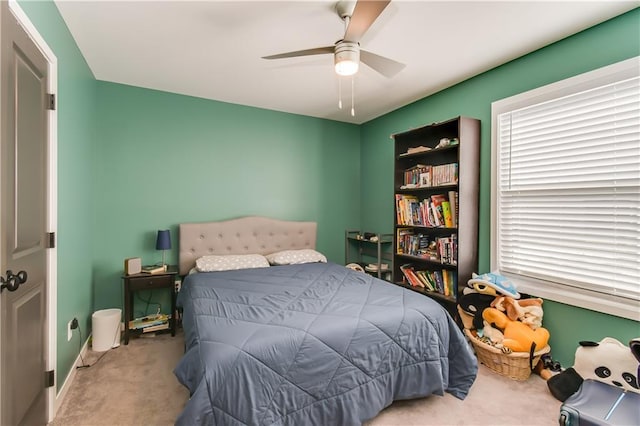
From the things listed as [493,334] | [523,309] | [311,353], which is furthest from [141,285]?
[523,309]

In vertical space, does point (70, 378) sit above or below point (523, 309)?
below

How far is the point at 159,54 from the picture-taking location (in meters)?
2.62

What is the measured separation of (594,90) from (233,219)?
363 cm

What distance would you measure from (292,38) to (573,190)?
2.47m

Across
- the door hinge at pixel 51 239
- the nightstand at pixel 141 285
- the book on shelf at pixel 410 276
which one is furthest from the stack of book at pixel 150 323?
the book on shelf at pixel 410 276

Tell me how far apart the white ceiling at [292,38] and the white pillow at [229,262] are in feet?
6.24

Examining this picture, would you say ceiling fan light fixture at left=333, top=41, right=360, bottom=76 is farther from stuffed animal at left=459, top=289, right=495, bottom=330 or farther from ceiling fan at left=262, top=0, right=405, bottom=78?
stuffed animal at left=459, top=289, right=495, bottom=330

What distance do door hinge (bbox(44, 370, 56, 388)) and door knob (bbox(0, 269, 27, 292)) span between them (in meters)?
0.75

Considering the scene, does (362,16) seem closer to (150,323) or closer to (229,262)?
(229,262)

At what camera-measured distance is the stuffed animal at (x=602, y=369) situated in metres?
1.82

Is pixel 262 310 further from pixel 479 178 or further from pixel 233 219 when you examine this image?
pixel 479 178

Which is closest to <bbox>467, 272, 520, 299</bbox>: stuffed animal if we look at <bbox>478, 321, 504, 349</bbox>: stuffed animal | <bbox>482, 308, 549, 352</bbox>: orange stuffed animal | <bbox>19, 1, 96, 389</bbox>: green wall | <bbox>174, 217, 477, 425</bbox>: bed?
<bbox>482, 308, 549, 352</bbox>: orange stuffed animal

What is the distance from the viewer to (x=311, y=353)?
1640 mm

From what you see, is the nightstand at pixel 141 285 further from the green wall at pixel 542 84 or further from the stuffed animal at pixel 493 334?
the stuffed animal at pixel 493 334
